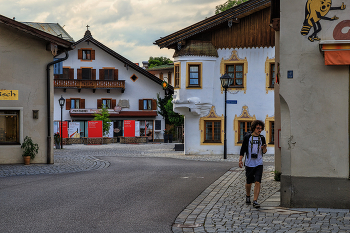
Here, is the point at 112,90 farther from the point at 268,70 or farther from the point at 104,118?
the point at 268,70

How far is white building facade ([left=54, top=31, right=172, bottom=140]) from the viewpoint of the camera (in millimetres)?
55375

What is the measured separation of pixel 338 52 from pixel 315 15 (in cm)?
86

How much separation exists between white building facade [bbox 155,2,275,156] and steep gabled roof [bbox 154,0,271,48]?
0.06 m

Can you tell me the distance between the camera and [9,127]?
800 inches

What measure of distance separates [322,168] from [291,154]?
620 mm

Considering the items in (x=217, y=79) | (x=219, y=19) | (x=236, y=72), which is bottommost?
(x=217, y=79)

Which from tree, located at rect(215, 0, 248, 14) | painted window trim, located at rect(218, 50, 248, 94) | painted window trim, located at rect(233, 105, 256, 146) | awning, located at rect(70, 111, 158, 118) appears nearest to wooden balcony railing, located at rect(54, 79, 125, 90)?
awning, located at rect(70, 111, 158, 118)

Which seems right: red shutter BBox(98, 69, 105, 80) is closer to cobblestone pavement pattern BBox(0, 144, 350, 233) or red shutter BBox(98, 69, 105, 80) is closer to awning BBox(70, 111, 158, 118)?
awning BBox(70, 111, 158, 118)

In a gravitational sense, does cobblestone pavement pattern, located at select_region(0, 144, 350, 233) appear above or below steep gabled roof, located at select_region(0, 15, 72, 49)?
below

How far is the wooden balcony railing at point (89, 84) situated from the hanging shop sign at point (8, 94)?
3515 cm

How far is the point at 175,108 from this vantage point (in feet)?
94.3

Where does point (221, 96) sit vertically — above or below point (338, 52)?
below

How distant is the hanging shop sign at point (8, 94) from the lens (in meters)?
20.0

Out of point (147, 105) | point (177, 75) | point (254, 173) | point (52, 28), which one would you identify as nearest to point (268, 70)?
point (177, 75)
